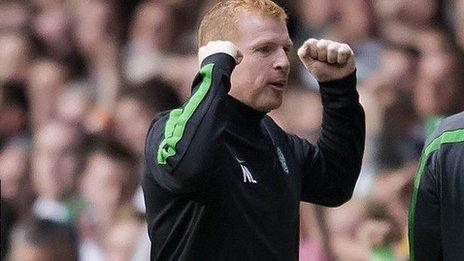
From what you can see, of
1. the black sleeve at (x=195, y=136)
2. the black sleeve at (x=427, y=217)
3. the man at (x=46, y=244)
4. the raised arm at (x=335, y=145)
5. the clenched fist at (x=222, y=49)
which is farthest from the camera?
the man at (x=46, y=244)

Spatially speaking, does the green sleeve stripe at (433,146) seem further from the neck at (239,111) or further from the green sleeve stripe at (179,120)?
the green sleeve stripe at (179,120)

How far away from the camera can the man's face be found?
3.20 metres

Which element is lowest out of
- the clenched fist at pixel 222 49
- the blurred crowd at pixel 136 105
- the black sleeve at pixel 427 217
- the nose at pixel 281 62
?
the blurred crowd at pixel 136 105

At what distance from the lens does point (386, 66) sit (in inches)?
215

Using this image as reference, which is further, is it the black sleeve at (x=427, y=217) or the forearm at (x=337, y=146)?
the forearm at (x=337, y=146)

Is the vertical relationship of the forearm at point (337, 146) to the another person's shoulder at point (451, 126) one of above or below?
below

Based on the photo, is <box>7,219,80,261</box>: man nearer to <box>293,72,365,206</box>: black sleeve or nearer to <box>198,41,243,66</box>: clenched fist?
<box>293,72,365,206</box>: black sleeve

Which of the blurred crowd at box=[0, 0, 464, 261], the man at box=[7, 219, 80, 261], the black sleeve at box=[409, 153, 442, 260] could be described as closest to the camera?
the black sleeve at box=[409, 153, 442, 260]

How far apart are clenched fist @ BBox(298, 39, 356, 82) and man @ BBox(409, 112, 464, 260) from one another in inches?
12.0

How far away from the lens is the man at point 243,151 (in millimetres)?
3012

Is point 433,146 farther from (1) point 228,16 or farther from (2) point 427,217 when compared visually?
(1) point 228,16

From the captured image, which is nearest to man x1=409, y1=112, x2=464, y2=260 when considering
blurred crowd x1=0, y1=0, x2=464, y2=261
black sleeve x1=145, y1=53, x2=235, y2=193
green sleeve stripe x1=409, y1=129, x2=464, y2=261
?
green sleeve stripe x1=409, y1=129, x2=464, y2=261

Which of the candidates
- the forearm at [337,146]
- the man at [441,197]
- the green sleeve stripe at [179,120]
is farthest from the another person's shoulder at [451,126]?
the green sleeve stripe at [179,120]

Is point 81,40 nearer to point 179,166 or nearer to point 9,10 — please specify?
point 9,10
